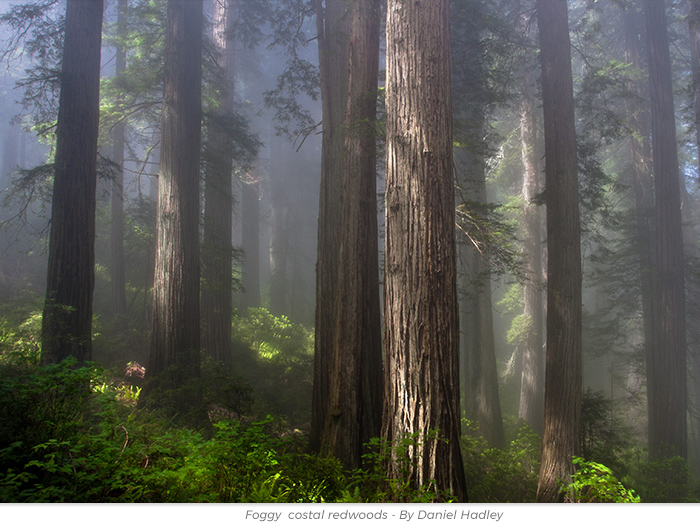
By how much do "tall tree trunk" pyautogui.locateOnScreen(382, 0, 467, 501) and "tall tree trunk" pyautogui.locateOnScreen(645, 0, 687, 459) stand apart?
940cm

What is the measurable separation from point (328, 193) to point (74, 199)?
437cm

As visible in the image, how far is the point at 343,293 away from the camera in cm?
557

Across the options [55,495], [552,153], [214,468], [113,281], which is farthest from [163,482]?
[113,281]

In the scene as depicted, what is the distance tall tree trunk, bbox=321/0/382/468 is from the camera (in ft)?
16.8

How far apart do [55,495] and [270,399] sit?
6.93 meters

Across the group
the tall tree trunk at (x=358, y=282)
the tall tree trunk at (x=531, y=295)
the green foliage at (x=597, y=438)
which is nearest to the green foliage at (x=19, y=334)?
the tall tree trunk at (x=358, y=282)

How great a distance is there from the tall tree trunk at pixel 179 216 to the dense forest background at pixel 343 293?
5cm

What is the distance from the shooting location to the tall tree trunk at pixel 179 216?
24.9 feet

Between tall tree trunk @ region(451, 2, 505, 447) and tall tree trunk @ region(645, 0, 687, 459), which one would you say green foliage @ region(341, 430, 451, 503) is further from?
tall tree trunk @ region(645, 0, 687, 459)

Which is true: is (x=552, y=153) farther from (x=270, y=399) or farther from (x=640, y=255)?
(x=640, y=255)

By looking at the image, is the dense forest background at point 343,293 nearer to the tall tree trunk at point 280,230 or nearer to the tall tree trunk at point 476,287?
the tall tree trunk at point 476,287

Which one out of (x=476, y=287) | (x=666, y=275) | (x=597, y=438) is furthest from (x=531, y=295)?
(x=597, y=438)

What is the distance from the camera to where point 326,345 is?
6215mm

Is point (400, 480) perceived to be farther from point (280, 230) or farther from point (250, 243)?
point (280, 230)
